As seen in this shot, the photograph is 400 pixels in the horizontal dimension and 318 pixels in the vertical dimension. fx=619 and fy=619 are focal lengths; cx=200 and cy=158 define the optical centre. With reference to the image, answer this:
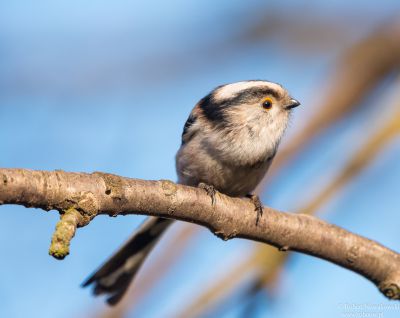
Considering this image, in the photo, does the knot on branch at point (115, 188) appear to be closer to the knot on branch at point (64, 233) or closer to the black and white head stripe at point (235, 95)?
the knot on branch at point (64, 233)

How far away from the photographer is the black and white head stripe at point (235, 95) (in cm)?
464

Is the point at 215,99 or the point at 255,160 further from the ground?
the point at 215,99

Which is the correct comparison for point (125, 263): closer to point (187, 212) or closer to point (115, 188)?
point (187, 212)

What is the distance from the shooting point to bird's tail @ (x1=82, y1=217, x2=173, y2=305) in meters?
4.16

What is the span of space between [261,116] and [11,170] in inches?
94.0

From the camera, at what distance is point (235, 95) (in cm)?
468

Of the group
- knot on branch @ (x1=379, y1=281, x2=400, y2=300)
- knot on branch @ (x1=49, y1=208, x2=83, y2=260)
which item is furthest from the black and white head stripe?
knot on branch @ (x1=49, y1=208, x2=83, y2=260)

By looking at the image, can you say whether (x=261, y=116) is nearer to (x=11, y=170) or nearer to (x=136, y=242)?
A: (x=136, y=242)

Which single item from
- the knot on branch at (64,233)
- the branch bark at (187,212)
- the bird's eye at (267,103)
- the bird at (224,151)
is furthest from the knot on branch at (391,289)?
the knot on branch at (64,233)

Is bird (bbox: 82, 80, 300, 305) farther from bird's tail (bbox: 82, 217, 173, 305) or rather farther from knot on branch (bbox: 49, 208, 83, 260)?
knot on branch (bbox: 49, 208, 83, 260)

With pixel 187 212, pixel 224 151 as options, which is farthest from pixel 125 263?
pixel 187 212

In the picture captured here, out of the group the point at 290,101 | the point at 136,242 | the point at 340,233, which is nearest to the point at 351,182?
the point at 340,233

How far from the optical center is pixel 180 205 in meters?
3.25

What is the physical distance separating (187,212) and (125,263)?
4.06 ft
